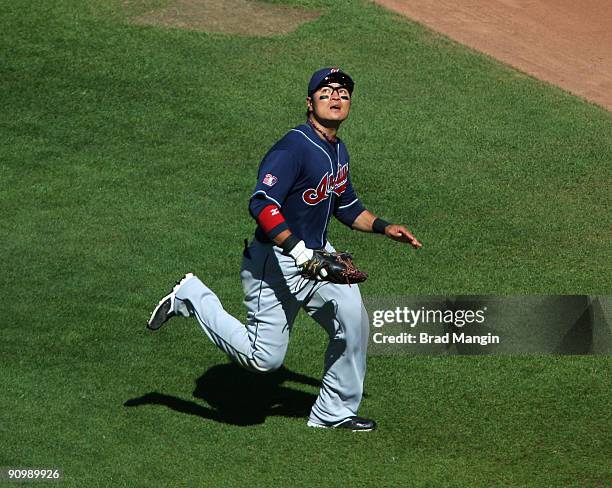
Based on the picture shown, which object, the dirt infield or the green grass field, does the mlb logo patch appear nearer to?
the green grass field

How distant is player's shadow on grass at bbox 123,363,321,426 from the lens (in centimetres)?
828

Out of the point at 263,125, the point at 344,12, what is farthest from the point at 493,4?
the point at 263,125

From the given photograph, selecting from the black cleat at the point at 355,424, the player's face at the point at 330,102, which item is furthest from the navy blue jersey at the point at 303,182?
the black cleat at the point at 355,424

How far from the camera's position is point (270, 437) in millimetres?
7934

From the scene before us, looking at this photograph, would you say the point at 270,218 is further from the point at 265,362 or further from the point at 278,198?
the point at 265,362

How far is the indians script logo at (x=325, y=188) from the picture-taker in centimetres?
786

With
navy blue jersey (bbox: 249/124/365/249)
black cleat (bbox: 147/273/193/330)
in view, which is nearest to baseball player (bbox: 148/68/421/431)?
navy blue jersey (bbox: 249/124/365/249)

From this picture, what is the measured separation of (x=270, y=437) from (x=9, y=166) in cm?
542

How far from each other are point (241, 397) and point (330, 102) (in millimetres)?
2152

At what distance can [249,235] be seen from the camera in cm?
1108

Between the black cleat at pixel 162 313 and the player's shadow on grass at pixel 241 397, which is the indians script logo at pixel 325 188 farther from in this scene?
the player's shadow on grass at pixel 241 397

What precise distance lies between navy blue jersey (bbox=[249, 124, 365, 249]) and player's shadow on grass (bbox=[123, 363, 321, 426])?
1.21m

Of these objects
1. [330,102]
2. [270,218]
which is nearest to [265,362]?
[270,218]

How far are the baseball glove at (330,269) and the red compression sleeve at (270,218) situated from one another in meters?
0.29
